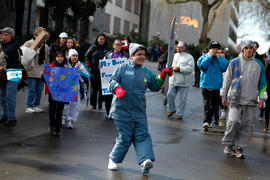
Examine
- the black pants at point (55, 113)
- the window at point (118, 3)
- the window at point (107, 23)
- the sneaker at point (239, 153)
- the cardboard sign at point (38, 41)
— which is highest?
the window at point (118, 3)

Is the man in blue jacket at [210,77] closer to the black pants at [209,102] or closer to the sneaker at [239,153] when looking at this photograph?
the black pants at [209,102]

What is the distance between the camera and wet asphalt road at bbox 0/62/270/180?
20.1ft

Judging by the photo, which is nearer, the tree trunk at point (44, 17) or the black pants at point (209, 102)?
the black pants at point (209, 102)

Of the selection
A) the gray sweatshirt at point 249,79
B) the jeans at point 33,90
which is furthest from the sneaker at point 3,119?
the gray sweatshirt at point 249,79

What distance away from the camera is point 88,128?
9516 mm

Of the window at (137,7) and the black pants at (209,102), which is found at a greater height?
the window at (137,7)

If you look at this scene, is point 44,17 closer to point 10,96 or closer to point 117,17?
point 117,17

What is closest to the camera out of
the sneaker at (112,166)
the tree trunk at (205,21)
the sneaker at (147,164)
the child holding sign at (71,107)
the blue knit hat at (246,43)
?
the sneaker at (147,164)

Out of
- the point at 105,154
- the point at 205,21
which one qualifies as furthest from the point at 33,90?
the point at 205,21

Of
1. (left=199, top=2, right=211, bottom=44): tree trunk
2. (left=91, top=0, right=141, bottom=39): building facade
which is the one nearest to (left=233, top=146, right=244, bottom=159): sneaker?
(left=199, top=2, right=211, bottom=44): tree trunk

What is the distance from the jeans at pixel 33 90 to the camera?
11.0 metres

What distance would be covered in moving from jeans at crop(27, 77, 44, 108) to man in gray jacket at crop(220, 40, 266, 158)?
16.1 ft

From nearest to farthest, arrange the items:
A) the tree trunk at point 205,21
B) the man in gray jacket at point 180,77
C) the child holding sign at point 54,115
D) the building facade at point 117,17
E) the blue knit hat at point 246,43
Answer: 1. the blue knit hat at point 246,43
2. the child holding sign at point 54,115
3. the man in gray jacket at point 180,77
4. the tree trunk at point 205,21
5. the building facade at point 117,17

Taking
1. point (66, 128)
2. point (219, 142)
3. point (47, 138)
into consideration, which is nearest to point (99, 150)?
point (47, 138)
